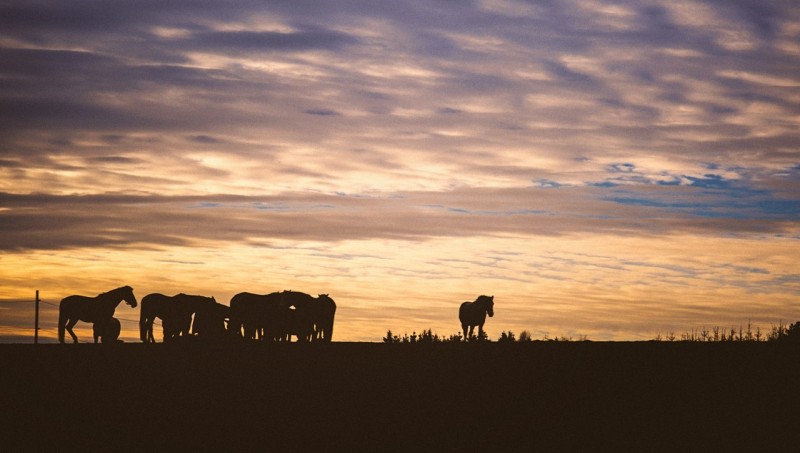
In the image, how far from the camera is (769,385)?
846 inches

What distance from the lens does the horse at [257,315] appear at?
3466cm

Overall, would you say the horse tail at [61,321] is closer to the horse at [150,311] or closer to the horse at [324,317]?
the horse at [150,311]

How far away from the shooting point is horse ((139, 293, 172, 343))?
36.3m

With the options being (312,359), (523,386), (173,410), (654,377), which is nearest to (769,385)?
(654,377)

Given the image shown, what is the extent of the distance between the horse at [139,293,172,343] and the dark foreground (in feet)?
31.3

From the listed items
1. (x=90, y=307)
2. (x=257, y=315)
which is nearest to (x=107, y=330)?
(x=90, y=307)

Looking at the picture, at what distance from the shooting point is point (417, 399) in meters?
21.2

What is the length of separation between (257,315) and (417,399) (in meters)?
14.7

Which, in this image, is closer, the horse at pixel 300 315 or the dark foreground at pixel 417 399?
the dark foreground at pixel 417 399

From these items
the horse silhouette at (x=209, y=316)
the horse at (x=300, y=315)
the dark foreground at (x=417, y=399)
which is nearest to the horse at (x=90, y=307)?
the horse silhouette at (x=209, y=316)

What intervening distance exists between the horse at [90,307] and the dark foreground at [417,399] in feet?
35.1

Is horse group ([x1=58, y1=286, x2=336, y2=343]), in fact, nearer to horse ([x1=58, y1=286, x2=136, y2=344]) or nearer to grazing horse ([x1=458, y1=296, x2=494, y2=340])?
horse ([x1=58, y1=286, x2=136, y2=344])

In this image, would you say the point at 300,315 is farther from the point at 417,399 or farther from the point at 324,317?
the point at 417,399

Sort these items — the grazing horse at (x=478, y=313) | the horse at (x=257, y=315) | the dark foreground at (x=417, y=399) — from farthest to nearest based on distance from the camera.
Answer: the grazing horse at (x=478, y=313) → the horse at (x=257, y=315) → the dark foreground at (x=417, y=399)
